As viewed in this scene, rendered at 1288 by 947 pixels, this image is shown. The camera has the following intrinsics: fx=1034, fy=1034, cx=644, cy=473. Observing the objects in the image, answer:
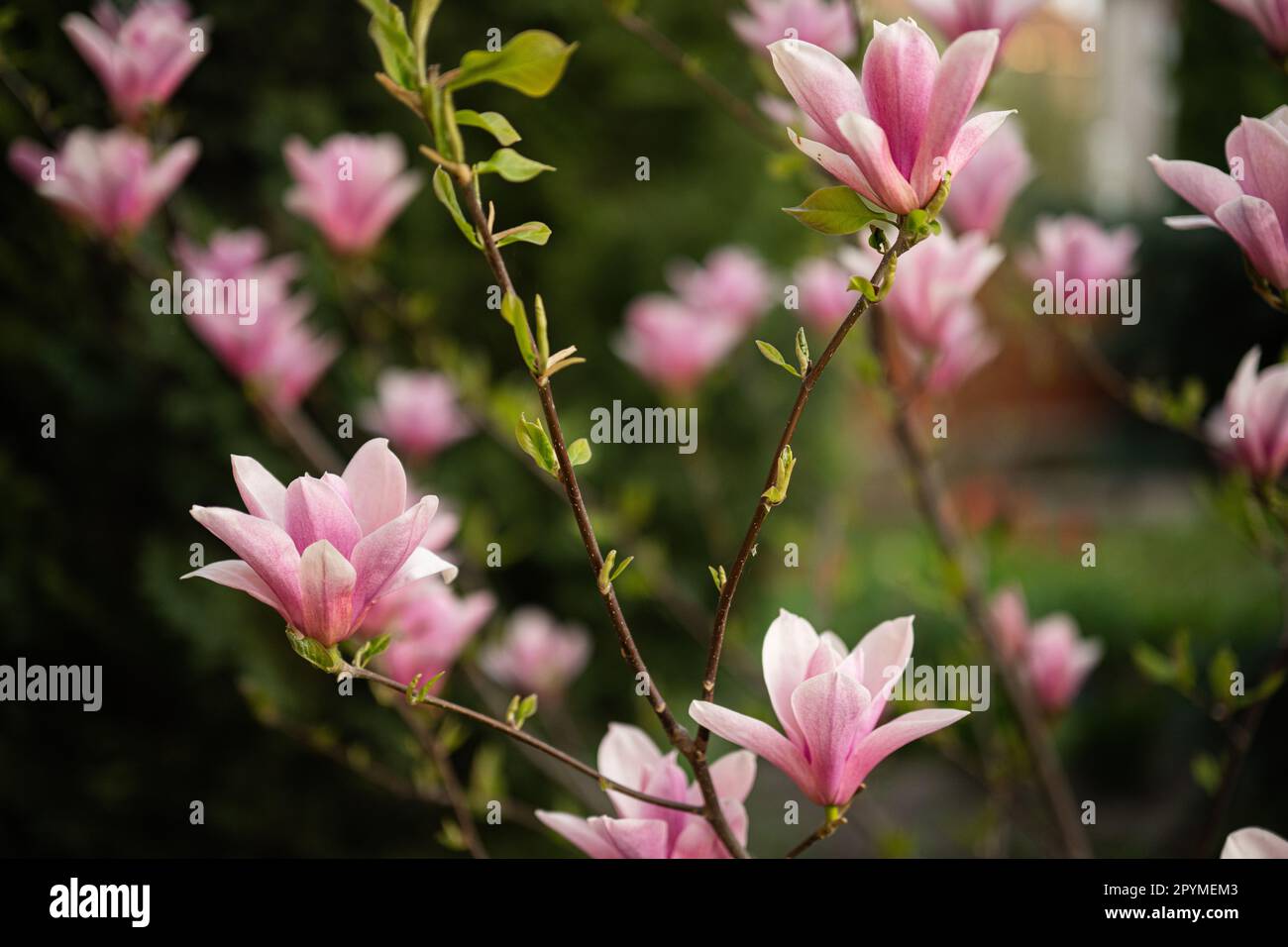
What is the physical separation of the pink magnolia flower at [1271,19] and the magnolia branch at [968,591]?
0.35 meters

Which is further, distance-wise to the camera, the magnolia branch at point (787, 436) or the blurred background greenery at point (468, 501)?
the blurred background greenery at point (468, 501)

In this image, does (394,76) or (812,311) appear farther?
(812,311)

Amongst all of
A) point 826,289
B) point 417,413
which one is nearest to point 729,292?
point 826,289

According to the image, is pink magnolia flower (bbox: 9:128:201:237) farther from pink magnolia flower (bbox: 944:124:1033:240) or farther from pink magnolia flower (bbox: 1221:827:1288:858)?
pink magnolia flower (bbox: 1221:827:1288:858)

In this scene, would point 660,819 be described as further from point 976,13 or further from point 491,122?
point 976,13

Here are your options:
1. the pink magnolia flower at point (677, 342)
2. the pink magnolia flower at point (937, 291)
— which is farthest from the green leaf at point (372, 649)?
the pink magnolia flower at point (677, 342)

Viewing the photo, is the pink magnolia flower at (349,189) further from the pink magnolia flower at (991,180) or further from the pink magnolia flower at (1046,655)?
the pink magnolia flower at (1046,655)

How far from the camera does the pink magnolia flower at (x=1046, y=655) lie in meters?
1.09

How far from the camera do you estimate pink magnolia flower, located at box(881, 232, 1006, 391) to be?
2.91 ft

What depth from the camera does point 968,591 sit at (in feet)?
3.26
